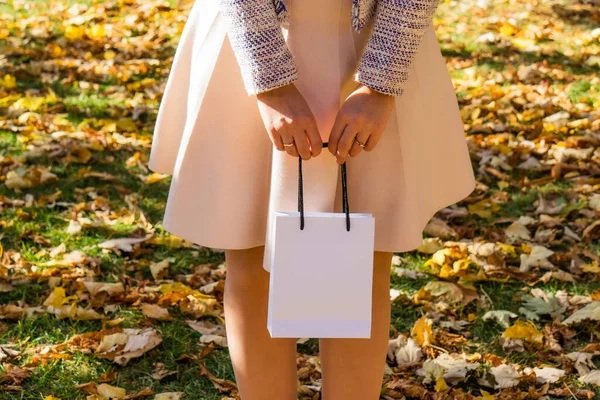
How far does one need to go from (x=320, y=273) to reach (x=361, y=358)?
375 mm

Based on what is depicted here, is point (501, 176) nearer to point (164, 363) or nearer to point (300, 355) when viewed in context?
point (300, 355)

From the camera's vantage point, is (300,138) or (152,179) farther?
(152,179)

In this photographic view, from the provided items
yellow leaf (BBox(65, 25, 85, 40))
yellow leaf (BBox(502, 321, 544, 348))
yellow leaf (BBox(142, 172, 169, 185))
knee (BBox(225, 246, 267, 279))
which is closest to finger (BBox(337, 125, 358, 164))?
knee (BBox(225, 246, 267, 279))

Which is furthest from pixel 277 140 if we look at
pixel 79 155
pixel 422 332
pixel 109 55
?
pixel 109 55

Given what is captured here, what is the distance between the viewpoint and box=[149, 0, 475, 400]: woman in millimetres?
1541

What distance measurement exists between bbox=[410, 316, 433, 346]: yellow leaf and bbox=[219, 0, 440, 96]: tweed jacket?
4.04ft

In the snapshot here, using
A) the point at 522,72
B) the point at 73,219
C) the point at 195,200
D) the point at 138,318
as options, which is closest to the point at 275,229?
the point at 195,200

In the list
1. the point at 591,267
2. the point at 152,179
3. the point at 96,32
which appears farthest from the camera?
the point at 96,32

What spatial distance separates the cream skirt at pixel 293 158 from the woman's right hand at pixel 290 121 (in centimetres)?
7

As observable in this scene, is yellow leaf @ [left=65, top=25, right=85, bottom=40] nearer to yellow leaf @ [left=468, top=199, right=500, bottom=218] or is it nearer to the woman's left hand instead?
yellow leaf @ [left=468, top=199, right=500, bottom=218]

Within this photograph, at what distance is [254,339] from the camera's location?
183 cm

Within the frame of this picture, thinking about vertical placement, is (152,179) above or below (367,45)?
below

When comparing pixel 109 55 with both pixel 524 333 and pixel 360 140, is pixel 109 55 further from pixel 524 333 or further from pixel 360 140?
pixel 360 140

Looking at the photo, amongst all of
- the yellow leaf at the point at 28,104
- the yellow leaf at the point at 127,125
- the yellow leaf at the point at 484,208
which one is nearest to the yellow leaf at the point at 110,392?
the yellow leaf at the point at 484,208
